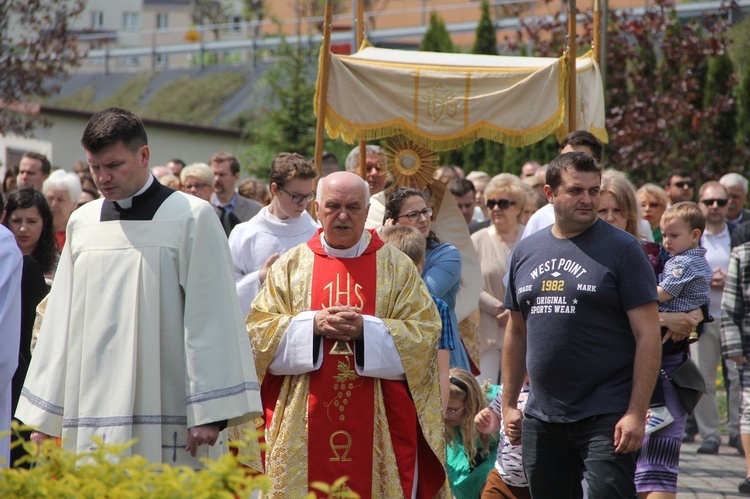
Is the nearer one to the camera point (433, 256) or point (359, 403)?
point (359, 403)

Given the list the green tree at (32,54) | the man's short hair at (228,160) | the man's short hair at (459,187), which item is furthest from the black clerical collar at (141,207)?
the green tree at (32,54)

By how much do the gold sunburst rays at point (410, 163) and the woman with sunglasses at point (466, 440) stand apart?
2.21 m

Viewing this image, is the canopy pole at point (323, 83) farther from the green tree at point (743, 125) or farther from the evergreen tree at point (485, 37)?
the evergreen tree at point (485, 37)

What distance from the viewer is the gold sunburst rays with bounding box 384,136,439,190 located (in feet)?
27.2

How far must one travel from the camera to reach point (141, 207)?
14.9ft

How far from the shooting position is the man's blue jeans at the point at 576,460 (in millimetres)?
4941

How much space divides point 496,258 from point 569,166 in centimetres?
377

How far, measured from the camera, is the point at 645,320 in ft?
16.3

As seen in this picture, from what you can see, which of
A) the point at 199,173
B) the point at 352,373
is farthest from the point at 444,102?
the point at 352,373

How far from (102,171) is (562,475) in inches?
97.9

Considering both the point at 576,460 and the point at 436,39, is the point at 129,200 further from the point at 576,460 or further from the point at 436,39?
the point at 436,39

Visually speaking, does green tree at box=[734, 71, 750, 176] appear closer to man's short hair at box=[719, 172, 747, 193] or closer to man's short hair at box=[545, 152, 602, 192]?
man's short hair at box=[719, 172, 747, 193]

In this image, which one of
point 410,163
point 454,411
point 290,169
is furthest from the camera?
point 410,163

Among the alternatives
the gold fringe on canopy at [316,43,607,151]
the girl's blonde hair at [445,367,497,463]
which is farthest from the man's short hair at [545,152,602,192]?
the gold fringe on canopy at [316,43,607,151]
